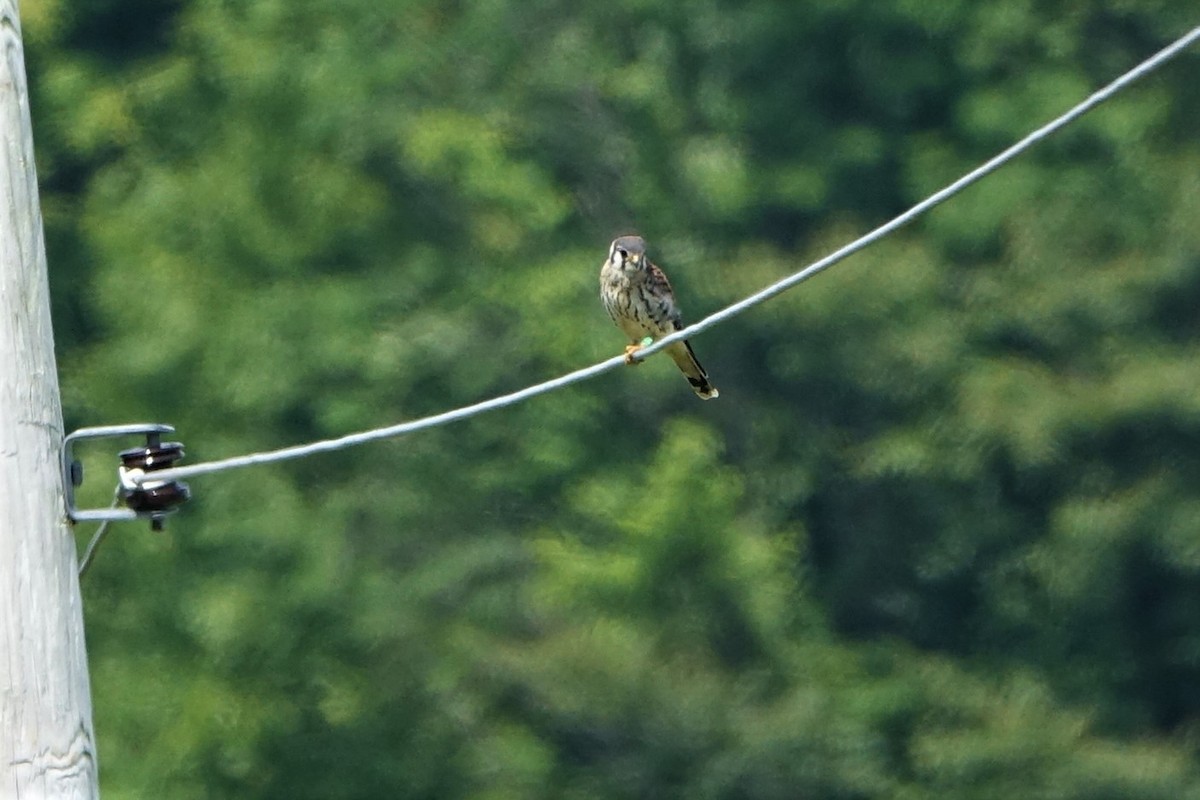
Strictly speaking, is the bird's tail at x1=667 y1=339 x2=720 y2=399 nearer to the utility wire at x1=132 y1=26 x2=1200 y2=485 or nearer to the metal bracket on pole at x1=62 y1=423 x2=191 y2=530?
the utility wire at x1=132 y1=26 x2=1200 y2=485

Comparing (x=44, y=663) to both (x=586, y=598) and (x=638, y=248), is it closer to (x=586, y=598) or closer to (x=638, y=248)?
(x=638, y=248)

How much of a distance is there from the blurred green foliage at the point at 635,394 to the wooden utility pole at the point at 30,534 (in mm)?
14291

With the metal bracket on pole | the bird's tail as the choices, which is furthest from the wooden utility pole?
the bird's tail

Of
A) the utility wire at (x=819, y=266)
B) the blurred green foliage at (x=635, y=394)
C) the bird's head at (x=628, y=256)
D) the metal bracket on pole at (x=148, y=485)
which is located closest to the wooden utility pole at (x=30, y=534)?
the metal bracket on pole at (x=148, y=485)

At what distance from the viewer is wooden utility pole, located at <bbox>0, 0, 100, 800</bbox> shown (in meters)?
4.89

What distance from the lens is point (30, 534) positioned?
4930mm

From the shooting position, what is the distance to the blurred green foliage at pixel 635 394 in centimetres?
1998

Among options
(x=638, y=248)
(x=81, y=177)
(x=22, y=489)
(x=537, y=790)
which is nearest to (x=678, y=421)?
(x=537, y=790)

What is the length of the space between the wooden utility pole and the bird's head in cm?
413

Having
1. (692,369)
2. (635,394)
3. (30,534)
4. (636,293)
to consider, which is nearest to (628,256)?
(636,293)

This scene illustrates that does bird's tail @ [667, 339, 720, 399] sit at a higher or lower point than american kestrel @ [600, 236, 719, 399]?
lower

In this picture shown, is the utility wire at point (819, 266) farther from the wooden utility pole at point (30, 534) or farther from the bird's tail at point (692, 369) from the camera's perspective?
the bird's tail at point (692, 369)

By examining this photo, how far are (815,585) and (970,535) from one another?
140 centimetres

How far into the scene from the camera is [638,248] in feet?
30.0
